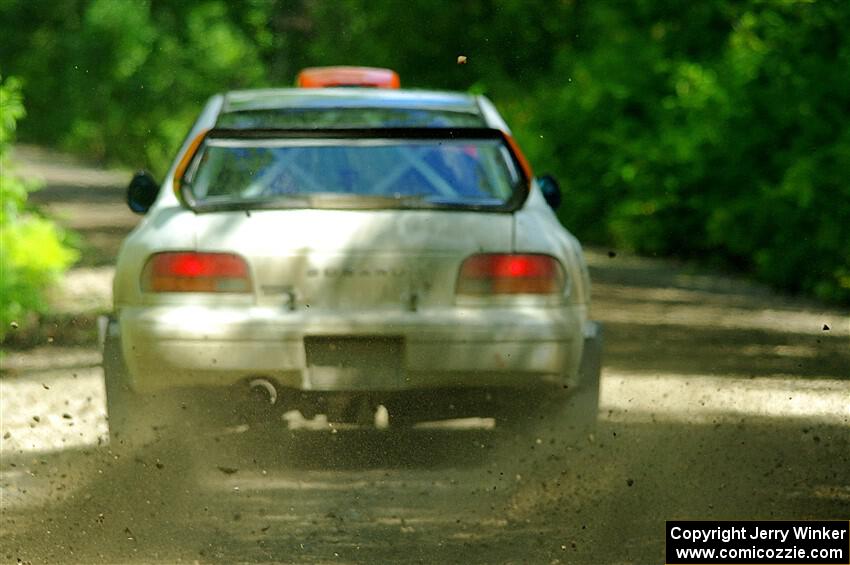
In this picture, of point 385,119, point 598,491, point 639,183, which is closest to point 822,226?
point 639,183

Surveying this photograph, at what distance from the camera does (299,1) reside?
1502 inches

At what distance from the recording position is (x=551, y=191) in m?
9.23

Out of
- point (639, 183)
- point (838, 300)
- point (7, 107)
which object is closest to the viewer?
point (7, 107)

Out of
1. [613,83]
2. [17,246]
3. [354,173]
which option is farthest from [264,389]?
[613,83]

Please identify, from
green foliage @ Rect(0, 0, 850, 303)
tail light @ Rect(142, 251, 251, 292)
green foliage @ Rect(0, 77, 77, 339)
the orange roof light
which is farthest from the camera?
green foliage @ Rect(0, 0, 850, 303)

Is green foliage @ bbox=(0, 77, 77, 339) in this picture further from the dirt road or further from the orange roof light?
the orange roof light

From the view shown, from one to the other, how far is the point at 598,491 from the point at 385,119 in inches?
87.6

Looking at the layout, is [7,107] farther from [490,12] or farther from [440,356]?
[490,12]

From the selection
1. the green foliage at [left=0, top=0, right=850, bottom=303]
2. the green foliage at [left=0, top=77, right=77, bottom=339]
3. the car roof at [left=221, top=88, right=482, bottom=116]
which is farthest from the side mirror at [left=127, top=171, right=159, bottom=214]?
the green foliage at [left=0, top=0, right=850, bottom=303]

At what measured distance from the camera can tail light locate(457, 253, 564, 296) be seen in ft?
25.3

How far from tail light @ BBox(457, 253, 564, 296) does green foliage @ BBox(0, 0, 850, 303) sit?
8814mm

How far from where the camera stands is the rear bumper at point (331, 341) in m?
7.59

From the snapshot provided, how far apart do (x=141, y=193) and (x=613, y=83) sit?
15.9m

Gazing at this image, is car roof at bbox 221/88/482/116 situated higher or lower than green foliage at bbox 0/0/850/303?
higher
